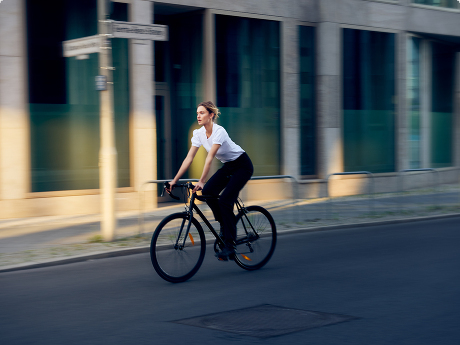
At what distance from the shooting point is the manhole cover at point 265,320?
202 inches

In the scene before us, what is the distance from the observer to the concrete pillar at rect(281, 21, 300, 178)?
17406 mm

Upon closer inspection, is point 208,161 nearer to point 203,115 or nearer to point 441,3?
point 203,115

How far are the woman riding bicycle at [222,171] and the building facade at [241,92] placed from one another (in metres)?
3.53

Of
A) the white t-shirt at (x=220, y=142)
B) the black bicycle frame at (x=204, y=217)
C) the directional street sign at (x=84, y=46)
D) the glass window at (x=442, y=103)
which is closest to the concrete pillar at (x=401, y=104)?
the glass window at (x=442, y=103)

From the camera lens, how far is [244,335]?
16.4 ft

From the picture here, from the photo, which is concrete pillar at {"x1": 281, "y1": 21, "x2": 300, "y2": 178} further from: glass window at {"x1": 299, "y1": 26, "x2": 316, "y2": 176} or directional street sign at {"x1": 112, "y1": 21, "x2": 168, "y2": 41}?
directional street sign at {"x1": 112, "y1": 21, "x2": 168, "y2": 41}

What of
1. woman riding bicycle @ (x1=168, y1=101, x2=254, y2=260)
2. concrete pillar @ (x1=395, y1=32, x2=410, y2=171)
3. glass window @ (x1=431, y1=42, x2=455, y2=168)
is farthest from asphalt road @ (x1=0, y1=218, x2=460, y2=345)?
glass window @ (x1=431, y1=42, x2=455, y2=168)

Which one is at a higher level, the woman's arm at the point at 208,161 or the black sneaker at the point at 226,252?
the woman's arm at the point at 208,161

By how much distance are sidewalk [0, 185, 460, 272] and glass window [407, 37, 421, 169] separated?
13.3ft

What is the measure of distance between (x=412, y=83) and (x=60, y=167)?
40.7ft

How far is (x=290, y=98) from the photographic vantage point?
17.5 m

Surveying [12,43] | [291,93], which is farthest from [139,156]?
[291,93]

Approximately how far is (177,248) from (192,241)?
0.68 feet

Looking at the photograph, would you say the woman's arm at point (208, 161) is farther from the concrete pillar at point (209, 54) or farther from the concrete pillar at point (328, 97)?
the concrete pillar at point (328, 97)
